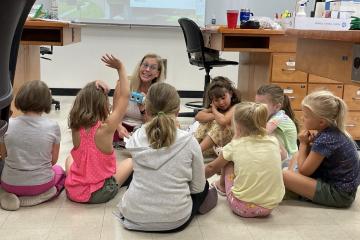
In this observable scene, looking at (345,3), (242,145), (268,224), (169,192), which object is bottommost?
(268,224)

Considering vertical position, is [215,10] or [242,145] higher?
[215,10]

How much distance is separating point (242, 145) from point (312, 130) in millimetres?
444

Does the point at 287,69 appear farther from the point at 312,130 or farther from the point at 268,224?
the point at 268,224

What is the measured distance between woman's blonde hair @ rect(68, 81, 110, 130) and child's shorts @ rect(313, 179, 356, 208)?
1069 millimetres

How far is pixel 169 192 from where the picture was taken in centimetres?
181

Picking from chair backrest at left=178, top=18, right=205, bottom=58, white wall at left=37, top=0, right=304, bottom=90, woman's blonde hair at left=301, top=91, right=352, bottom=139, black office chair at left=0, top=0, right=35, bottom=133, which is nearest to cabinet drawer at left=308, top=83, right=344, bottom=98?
chair backrest at left=178, top=18, right=205, bottom=58

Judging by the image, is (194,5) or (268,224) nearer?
(268,224)

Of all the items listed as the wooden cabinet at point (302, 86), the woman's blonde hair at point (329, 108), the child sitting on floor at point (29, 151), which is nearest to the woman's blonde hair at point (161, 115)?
the child sitting on floor at point (29, 151)

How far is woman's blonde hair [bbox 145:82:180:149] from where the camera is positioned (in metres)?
1.81

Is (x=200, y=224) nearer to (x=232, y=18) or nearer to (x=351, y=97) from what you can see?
(x=351, y=97)

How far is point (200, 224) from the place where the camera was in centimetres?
194

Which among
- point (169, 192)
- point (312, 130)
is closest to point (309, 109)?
point (312, 130)

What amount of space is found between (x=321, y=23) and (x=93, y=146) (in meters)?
1.65

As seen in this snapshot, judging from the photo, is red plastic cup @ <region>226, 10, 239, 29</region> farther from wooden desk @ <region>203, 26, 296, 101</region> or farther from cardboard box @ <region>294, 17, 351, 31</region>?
cardboard box @ <region>294, 17, 351, 31</region>
